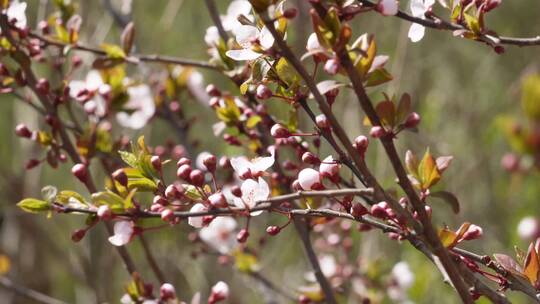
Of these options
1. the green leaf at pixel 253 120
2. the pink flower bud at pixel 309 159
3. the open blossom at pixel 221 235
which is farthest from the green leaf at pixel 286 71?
the open blossom at pixel 221 235

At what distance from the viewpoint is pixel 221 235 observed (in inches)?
101

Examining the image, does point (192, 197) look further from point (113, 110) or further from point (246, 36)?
point (113, 110)

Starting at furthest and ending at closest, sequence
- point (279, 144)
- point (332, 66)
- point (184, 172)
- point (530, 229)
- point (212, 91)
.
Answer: point (530, 229), point (212, 91), point (279, 144), point (184, 172), point (332, 66)

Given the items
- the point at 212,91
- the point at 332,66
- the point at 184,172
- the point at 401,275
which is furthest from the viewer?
the point at 401,275

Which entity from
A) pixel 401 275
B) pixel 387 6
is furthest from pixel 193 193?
pixel 401 275

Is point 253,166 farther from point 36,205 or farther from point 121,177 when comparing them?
point 36,205

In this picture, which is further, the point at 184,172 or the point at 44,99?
the point at 44,99

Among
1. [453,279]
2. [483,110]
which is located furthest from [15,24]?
[483,110]

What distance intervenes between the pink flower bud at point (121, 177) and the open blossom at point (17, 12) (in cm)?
49

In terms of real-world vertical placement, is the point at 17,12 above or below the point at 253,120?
above

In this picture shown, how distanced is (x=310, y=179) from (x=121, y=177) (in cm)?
27

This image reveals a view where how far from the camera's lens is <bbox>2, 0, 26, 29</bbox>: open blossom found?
1.40 m

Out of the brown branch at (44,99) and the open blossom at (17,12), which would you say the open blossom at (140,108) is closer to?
the brown branch at (44,99)

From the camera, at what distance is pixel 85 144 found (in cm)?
163
